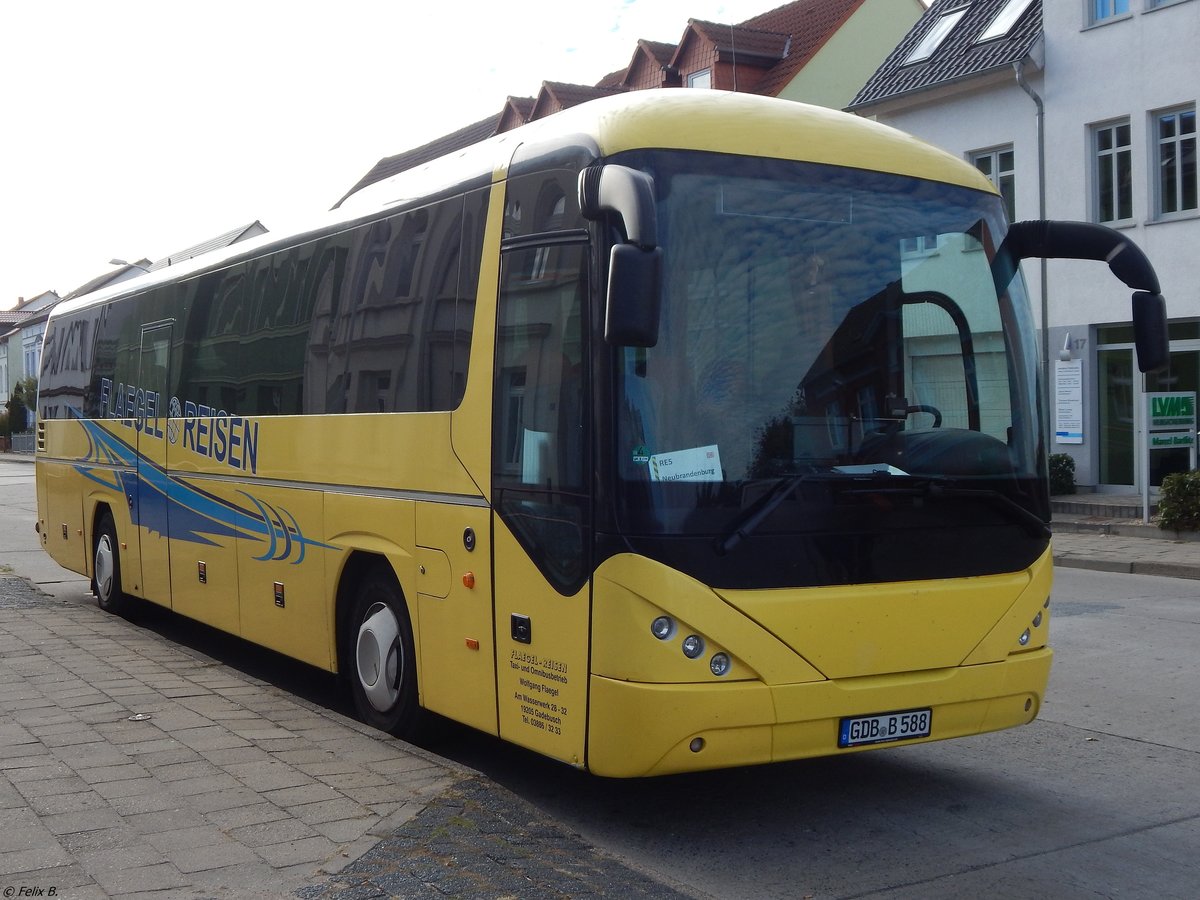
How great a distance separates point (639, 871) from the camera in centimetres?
522

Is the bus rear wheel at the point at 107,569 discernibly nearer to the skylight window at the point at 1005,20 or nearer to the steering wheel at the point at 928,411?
the steering wheel at the point at 928,411

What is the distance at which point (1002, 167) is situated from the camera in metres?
26.5

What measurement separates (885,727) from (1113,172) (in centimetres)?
2083

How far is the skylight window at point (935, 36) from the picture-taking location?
28.6 m

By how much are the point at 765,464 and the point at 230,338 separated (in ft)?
18.2

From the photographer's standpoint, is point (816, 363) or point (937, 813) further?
point (937, 813)

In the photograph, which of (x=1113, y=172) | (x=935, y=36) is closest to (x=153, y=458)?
(x=1113, y=172)

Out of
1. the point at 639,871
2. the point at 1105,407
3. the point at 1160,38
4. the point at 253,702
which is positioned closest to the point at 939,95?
the point at 1160,38

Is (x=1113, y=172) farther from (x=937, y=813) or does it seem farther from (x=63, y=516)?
(x=937, y=813)

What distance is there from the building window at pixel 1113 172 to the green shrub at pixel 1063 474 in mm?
4129

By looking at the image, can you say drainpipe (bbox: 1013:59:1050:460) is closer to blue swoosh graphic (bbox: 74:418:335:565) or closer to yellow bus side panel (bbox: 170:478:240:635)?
blue swoosh graphic (bbox: 74:418:335:565)

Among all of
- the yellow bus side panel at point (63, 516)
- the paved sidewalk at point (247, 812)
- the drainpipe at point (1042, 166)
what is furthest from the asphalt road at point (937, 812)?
the drainpipe at point (1042, 166)

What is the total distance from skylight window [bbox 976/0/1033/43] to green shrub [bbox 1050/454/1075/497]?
8.36m

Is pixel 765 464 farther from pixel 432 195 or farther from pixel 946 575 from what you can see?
pixel 432 195
